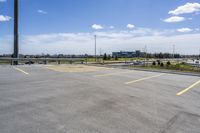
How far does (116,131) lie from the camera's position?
3.72 metres

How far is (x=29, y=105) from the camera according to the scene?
5152 millimetres

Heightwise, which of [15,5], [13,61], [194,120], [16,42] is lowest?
[194,120]

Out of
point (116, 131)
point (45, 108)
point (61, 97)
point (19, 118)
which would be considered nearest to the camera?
point (116, 131)

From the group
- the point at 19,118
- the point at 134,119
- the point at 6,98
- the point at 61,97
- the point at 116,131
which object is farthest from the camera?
the point at 61,97

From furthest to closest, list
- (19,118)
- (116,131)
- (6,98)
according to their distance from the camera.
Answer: (6,98)
(19,118)
(116,131)

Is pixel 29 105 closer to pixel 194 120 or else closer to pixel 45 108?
pixel 45 108

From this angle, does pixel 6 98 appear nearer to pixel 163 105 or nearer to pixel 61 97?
pixel 61 97

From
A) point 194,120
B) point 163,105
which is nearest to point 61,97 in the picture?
→ point 163,105

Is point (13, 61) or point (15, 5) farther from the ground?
point (15, 5)

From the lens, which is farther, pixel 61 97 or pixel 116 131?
pixel 61 97

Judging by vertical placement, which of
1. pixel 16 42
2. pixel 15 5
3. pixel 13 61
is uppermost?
pixel 15 5

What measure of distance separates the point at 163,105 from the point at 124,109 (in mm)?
1494

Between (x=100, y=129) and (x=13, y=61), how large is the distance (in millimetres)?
21522

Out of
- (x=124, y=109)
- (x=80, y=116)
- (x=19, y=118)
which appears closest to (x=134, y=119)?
(x=124, y=109)
